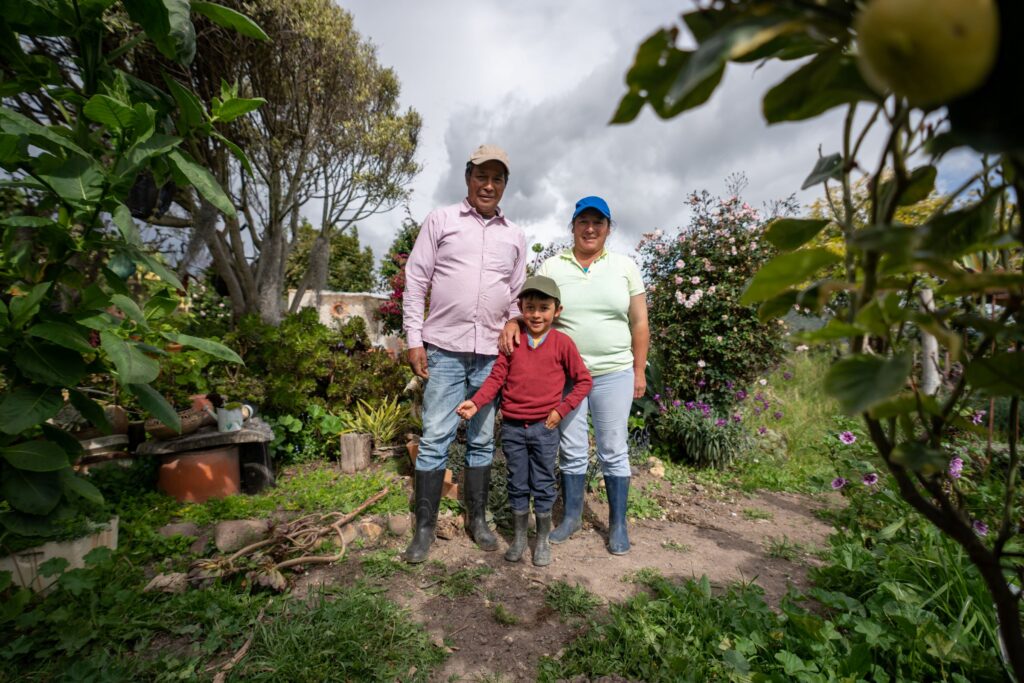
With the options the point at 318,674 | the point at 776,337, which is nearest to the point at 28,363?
the point at 318,674

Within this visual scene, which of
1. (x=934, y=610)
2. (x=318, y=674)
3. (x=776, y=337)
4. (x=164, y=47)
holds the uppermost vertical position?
(x=164, y=47)

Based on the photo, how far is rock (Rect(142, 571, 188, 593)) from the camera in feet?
6.95

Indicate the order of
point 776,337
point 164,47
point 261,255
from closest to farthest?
point 164,47 < point 776,337 < point 261,255

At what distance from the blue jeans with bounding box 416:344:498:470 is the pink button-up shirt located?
10 cm

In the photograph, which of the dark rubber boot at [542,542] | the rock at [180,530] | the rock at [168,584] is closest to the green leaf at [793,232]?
the dark rubber boot at [542,542]

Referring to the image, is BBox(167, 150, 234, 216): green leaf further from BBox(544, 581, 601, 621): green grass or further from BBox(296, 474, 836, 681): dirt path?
BBox(544, 581, 601, 621): green grass

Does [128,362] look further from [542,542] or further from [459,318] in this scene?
[542,542]

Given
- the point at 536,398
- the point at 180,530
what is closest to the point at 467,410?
the point at 536,398

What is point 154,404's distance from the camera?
1.58m

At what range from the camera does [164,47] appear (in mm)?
1299

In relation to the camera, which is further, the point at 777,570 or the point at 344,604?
the point at 777,570

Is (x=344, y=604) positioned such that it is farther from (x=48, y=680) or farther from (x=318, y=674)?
(x=48, y=680)

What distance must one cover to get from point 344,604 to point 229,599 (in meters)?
0.51

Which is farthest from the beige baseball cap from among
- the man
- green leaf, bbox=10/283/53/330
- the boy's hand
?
green leaf, bbox=10/283/53/330
